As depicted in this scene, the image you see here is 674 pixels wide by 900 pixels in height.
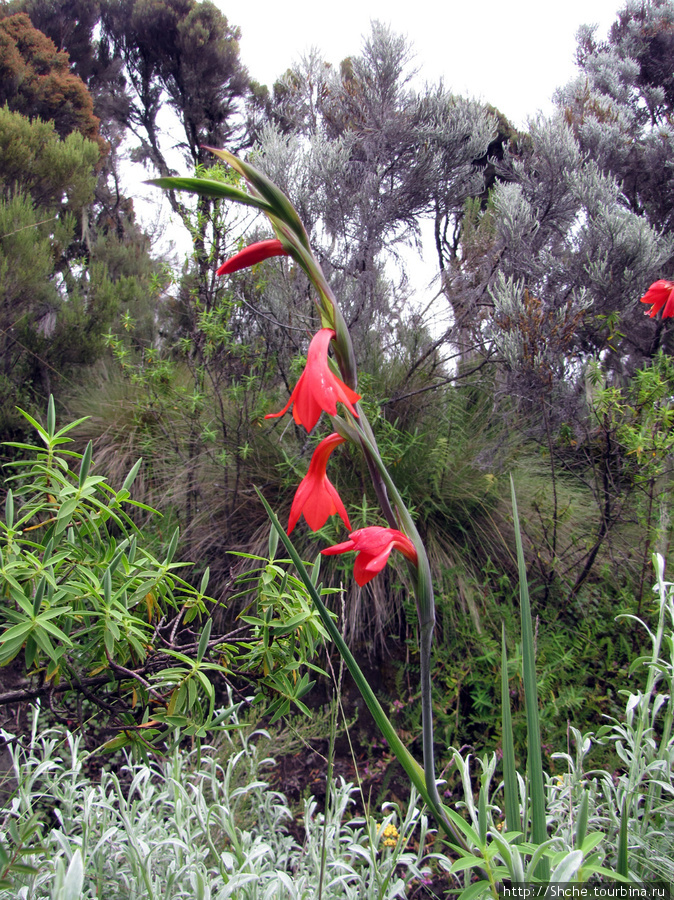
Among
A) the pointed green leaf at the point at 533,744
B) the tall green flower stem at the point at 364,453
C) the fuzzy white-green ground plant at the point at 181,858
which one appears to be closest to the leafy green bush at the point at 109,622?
the fuzzy white-green ground plant at the point at 181,858

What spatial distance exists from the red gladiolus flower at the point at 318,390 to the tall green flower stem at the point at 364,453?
0.03 metres

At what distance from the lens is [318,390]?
20.1 inches

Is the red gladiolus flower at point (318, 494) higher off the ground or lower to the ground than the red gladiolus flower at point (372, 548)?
higher

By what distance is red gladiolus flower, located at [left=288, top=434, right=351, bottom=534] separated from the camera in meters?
0.60

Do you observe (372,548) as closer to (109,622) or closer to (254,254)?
(254,254)

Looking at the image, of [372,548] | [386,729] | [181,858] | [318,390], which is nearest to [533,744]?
[386,729]

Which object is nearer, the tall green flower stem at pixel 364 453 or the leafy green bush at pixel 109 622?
the tall green flower stem at pixel 364 453

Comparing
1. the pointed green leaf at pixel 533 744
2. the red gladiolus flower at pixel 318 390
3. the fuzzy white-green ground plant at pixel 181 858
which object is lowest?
the fuzzy white-green ground plant at pixel 181 858

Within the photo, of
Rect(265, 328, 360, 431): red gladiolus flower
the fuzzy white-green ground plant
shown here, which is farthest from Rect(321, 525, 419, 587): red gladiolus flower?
the fuzzy white-green ground plant

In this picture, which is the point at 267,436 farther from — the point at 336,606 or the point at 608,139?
the point at 608,139

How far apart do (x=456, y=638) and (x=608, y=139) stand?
4.33 metres

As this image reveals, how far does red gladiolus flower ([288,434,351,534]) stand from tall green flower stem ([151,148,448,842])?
0.13 feet

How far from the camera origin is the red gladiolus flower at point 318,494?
1.96ft

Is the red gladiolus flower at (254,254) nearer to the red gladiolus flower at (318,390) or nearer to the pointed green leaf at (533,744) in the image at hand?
the red gladiolus flower at (318,390)
